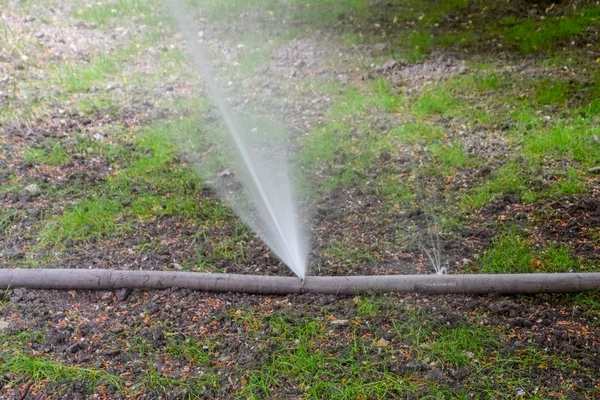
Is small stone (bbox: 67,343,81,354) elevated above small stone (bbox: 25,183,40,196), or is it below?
below

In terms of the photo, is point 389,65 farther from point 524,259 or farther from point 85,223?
point 85,223

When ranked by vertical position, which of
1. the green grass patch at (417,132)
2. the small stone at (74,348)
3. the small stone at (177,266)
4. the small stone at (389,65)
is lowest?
the green grass patch at (417,132)

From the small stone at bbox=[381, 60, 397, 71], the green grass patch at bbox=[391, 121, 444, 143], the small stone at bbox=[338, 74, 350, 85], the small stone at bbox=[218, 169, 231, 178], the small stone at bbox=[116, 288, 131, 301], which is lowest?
the green grass patch at bbox=[391, 121, 444, 143]

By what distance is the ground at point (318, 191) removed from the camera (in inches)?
135

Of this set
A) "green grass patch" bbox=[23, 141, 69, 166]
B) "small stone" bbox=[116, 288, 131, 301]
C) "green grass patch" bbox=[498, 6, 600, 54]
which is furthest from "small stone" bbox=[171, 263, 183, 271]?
"green grass patch" bbox=[498, 6, 600, 54]

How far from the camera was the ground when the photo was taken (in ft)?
11.2

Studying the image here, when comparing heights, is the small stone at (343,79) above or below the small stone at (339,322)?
above

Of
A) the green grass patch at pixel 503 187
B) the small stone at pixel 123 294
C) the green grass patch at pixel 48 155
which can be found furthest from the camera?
the green grass patch at pixel 48 155

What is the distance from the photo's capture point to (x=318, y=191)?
16.7 feet

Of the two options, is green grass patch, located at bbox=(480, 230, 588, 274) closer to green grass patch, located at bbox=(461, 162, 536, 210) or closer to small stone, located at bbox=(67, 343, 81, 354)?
green grass patch, located at bbox=(461, 162, 536, 210)

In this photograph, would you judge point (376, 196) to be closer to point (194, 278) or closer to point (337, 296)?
point (337, 296)

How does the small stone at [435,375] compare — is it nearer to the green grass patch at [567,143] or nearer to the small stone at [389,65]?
the green grass patch at [567,143]

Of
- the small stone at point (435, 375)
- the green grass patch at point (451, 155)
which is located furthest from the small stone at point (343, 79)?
the small stone at point (435, 375)

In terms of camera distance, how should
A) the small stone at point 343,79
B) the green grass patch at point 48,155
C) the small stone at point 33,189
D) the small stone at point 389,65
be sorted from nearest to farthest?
the small stone at point 33,189
the green grass patch at point 48,155
the small stone at point 343,79
the small stone at point 389,65
